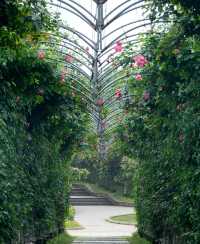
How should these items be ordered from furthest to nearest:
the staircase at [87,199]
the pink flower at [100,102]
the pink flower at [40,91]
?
the staircase at [87,199] < the pink flower at [100,102] < the pink flower at [40,91]

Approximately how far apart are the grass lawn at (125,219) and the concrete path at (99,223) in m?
0.41

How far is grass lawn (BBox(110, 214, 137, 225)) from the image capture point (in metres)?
21.5

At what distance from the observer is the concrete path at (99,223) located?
56.1 feet

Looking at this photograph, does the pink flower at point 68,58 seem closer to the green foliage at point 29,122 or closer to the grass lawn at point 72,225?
the green foliage at point 29,122

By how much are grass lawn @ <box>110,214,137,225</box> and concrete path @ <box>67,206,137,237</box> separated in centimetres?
41

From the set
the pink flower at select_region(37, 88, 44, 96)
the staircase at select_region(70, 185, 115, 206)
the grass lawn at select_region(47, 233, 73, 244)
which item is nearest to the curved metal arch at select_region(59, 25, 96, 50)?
the pink flower at select_region(37, 88, 44, 96)

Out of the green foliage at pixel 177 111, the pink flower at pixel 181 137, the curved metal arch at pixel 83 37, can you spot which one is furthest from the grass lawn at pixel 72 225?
the pink flower at pixel 181 137

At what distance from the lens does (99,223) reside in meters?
21.1

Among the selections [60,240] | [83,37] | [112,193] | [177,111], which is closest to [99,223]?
[60,240]

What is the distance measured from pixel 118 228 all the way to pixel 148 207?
8.80 metres

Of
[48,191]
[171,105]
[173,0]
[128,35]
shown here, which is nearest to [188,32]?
[173,0]

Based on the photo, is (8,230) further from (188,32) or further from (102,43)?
(102,43)

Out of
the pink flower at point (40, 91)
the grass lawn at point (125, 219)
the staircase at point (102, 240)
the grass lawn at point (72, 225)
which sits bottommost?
the staircase at point (102, 240)

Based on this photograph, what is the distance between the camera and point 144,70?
792 centimetres
